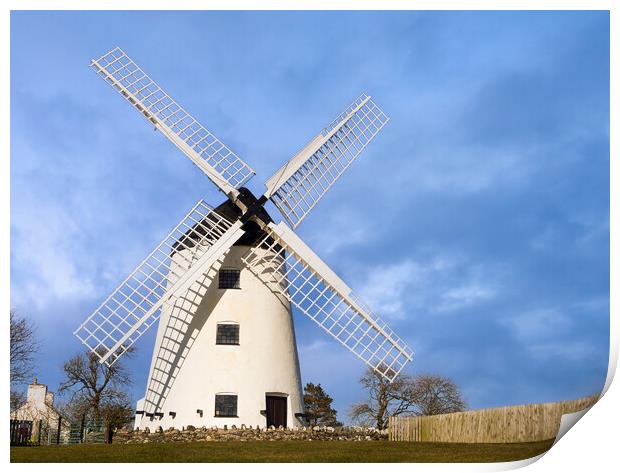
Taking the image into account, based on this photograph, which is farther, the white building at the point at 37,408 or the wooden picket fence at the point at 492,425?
the white building at the point at 37,408

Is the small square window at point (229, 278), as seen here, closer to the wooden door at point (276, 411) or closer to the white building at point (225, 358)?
the white building at point (225, 358)

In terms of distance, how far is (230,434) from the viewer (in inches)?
617

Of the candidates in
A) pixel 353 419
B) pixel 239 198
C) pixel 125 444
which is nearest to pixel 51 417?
pixel 353 419

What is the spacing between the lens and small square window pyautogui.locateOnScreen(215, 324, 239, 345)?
16.7m

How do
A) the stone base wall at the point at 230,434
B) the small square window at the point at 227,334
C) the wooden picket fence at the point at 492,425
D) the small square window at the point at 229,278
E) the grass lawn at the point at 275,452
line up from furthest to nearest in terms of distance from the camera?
1. the small square window at the point at 229,278
2. the small square window at the point at 227,334
3. the stone base wall at the point at 230,434
4. the wooden picket fence at the point at 492,425
5. the grass lawn at the point at 275,452

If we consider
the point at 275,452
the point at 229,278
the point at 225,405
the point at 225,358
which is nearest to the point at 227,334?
the point at 225,358

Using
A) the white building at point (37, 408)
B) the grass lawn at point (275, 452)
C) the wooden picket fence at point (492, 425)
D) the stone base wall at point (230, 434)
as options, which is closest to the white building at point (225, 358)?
the stone base wall at point (230, 434)

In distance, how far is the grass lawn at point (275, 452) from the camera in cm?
1291

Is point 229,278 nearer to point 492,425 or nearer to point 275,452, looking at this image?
point 275,452

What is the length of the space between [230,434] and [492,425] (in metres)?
5.62

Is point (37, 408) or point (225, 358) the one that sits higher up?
point (225, 358)

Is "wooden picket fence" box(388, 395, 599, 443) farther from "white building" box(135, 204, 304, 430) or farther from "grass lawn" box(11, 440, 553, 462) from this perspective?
"white building" box(135, 204, 304, 430)

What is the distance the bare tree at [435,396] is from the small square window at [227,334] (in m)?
11.5
